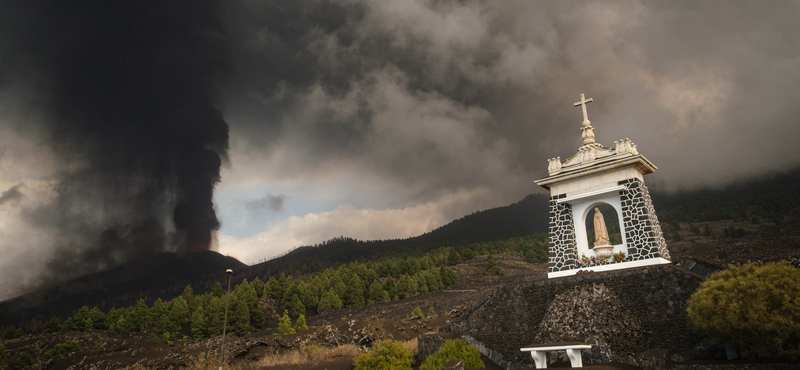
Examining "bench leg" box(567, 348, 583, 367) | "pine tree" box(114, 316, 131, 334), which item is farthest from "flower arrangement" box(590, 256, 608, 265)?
"pine tree" box(114, 316, 131, 334)

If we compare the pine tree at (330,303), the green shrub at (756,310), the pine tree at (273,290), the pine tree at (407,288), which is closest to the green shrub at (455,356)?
the green shrub at (756,310)

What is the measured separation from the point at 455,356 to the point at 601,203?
9.23 m

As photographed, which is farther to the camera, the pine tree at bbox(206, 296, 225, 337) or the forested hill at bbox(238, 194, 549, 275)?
the forested hill at bbox(238, 194, 549, 275)

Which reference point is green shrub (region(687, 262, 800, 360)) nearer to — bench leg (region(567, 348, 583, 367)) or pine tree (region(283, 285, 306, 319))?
bench leg (region(567, 348, 583, 367))

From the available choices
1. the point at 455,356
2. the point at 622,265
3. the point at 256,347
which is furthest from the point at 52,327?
the point at 622,265

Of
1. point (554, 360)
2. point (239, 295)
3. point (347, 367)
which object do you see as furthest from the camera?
point (239, 295)

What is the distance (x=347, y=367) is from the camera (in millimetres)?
11602

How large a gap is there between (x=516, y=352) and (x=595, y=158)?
8.63 meters

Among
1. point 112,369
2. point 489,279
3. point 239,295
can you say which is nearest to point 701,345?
point 112,369

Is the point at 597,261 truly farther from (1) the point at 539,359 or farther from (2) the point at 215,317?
(2) the point at 215,317

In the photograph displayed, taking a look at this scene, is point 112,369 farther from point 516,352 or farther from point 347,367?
point 516,352

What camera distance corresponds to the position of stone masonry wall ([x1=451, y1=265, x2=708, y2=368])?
9805 mm

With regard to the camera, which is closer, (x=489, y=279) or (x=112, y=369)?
(x=112, y=369)

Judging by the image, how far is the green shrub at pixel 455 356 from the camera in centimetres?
1081
